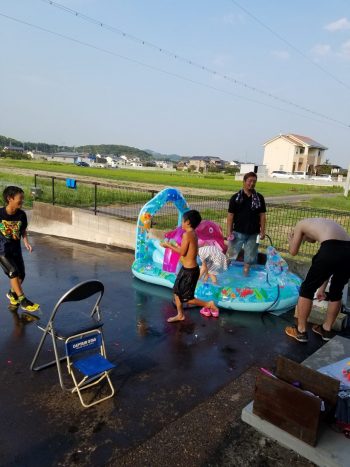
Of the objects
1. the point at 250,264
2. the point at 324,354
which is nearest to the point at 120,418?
the point at 324,354

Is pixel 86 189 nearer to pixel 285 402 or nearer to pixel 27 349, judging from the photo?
pixel 27 349

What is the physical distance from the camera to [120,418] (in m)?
3.28

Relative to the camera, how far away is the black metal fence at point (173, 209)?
882 cm

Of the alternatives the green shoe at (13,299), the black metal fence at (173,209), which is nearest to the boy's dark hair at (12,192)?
the green shoe at (13,299)

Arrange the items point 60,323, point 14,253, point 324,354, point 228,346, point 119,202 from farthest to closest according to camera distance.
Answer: point 119,202 < point 14,253 < point 228,346 < point 324,354 < point 60,323

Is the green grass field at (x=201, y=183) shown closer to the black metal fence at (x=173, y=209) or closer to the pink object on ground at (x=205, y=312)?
the black metal fence at (x=173, y=209)

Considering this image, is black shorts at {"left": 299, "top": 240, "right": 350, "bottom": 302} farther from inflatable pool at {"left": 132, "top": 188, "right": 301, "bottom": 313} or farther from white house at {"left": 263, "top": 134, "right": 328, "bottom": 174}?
white house at {"left": 263, "top": 134, "right": 328, "bottom": 174}

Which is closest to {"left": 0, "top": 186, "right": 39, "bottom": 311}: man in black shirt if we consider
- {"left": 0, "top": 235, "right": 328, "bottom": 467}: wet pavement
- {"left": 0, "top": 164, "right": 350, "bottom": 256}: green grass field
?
Answer: {"left": 0, "top": 235, "right": 328, "bottom": 467}: wet pavement

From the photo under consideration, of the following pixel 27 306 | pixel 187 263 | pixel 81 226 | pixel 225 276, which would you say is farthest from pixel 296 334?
pixel 81 226

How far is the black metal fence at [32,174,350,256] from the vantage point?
8.82 m

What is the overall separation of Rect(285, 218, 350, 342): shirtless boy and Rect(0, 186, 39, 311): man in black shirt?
3836 mm

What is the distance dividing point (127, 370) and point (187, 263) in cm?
178

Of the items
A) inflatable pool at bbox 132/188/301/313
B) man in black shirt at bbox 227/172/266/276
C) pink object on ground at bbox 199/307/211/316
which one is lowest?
pink object on ground at bbox 199/307/211/316

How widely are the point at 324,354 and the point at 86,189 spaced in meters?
14.4
